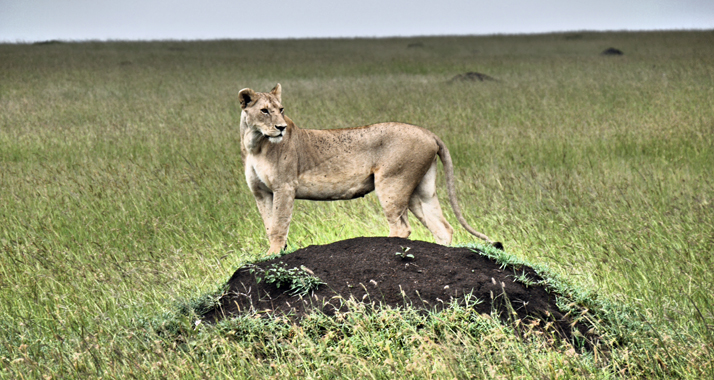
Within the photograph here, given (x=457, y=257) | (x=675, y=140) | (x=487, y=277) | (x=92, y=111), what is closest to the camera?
(x=487, y=277)

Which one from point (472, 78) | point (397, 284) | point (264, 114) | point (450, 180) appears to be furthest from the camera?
point (472, 78)

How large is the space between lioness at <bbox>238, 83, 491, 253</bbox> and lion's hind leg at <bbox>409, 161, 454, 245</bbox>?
14 cm

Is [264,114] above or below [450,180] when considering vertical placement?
above

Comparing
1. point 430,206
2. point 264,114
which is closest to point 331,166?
point 264,114

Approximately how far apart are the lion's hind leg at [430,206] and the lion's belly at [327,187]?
0.54 meters

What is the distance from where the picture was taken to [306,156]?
473cm

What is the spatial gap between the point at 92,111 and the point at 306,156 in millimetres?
11628

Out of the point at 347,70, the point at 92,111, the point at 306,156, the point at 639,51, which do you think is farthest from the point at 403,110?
the point at 639,51

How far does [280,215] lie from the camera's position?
4559mm

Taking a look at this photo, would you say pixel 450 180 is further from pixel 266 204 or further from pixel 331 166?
pixel 266 204

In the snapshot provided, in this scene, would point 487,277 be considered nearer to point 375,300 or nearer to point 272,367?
point 375,300

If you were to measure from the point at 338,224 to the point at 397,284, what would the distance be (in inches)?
102

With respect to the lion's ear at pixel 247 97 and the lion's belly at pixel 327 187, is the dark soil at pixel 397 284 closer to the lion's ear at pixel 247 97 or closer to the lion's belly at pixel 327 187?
the lion's belly at pixel 327 187

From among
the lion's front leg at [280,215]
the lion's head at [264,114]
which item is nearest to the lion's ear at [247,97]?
the lion's head at [264,114]
